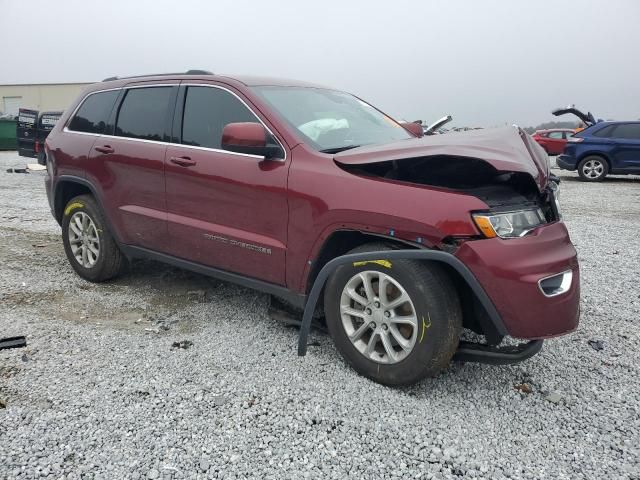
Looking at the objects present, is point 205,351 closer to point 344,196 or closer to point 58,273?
point 344,196

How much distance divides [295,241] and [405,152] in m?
0.86

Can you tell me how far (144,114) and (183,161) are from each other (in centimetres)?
76

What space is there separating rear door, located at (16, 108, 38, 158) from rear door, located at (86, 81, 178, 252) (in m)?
11.5

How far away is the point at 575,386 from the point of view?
9.53 ft

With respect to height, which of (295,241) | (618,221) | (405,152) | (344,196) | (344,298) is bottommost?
(618,221)

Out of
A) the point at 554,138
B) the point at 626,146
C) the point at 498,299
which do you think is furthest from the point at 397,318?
the point at 554,138

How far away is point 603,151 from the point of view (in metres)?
13.1

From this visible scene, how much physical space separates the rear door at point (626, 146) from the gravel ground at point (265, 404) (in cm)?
1037

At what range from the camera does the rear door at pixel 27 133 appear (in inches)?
560

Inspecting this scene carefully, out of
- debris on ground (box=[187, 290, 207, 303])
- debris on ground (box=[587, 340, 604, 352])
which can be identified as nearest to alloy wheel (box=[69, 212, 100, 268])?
debris on ground (box=[187, 290, 207, 303])

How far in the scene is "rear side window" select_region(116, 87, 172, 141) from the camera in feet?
12.8

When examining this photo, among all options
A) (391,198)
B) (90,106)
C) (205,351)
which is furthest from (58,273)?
(391,198)

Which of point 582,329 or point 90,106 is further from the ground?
point 90,106

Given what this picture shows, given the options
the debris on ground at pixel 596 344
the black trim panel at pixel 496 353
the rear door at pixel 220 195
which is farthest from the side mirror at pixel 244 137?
the debris on ground at pixel 596 344
